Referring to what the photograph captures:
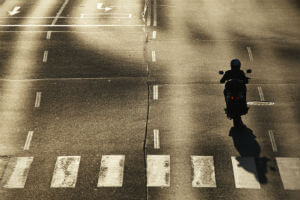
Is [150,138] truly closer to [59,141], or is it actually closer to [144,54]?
[59,141]

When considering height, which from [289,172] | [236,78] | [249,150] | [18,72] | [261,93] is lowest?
[289,172]

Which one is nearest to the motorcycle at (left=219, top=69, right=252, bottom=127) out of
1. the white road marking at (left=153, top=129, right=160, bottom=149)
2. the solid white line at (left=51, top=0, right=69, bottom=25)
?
the white road marking at (left=153, top=129, right=160, bottom=149)

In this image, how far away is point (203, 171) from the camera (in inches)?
497

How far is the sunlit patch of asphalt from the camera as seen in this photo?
15.6 m

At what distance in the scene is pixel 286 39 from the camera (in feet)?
68.9

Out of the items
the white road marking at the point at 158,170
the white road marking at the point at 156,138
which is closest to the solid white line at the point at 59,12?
the white road marking at the point at 156,138

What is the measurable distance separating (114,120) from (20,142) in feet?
9.05

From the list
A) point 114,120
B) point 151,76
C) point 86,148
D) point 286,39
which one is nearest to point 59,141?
point 86,148

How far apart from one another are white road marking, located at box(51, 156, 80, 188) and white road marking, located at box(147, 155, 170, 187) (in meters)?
1.82

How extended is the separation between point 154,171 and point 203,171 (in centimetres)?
120

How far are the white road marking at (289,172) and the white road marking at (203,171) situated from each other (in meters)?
1.67

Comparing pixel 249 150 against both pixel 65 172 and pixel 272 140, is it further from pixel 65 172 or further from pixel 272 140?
pixel 65 172

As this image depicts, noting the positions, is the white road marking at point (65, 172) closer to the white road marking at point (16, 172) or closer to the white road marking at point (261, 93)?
the white road marking at point (16, 172)

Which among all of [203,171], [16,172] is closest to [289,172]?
[203,171]
